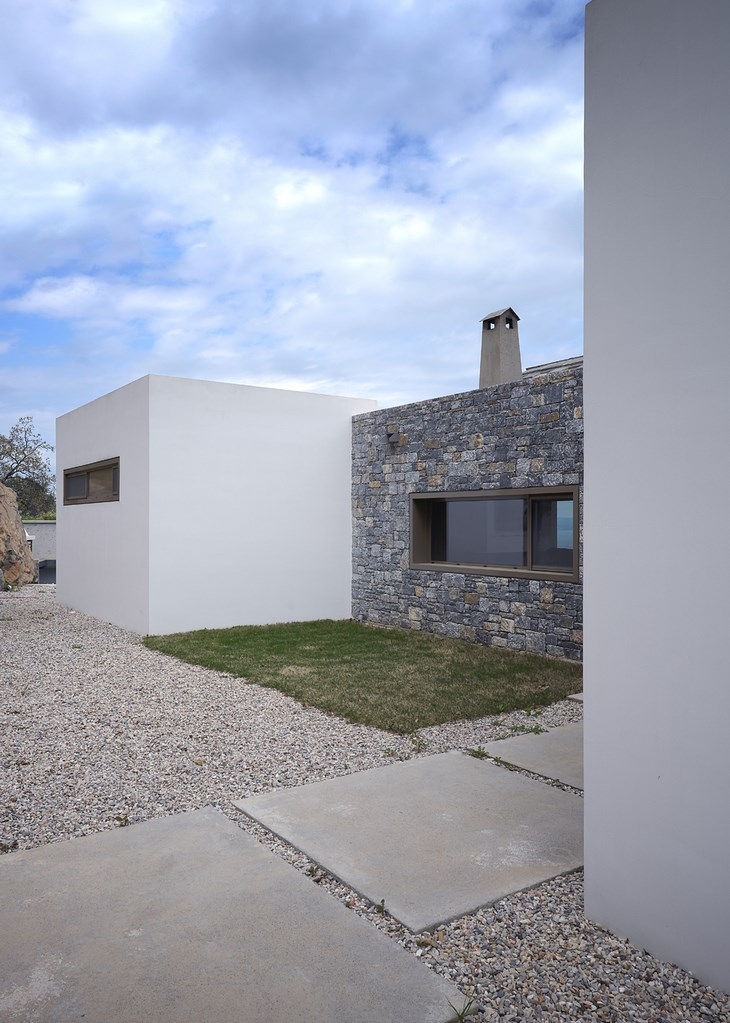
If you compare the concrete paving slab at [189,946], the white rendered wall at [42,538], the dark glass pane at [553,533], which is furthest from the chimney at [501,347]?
the white rendered wall at [42,538]

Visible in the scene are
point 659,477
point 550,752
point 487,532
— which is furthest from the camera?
point 487,532

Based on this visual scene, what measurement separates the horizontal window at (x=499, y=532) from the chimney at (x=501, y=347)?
92.2 inches

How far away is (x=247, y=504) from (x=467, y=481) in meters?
3.20

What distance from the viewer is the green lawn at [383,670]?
5.34 metres

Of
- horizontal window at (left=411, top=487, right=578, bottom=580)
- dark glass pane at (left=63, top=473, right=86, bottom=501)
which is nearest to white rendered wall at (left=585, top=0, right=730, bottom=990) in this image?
horizontal window at (left=411, top=487, right=578, bottom=580)

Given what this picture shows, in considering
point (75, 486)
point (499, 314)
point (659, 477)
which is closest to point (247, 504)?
point (75, 486)

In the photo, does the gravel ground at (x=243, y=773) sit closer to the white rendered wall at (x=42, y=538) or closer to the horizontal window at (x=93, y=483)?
the horizontal window at (x=93, y=483)

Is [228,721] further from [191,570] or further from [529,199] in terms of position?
[529,199]

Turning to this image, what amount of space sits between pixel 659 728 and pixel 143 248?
1155cm

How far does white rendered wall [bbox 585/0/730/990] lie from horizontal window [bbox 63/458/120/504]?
28.5 feet

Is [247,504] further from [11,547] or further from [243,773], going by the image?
[11,547]

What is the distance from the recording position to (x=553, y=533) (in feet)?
24.3

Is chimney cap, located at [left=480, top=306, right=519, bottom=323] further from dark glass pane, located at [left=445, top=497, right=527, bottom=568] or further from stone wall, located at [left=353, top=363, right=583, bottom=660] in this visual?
dark glass pane, located at [left=445, top=497, right=527, bottom=568]

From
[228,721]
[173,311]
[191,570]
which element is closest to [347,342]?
[173,311]
